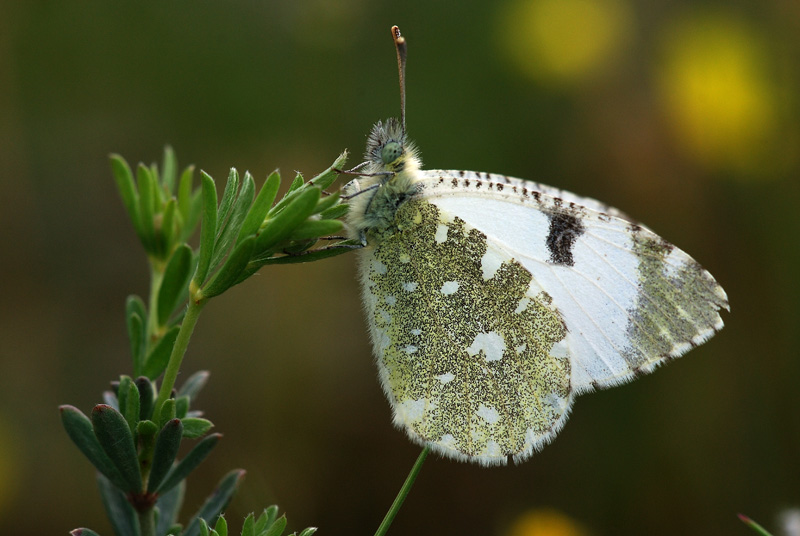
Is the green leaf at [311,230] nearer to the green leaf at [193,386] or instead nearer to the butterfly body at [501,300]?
the green leaf at [193,386]

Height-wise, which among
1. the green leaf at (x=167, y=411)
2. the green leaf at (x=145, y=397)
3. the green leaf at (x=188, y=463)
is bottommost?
the green leaf at (x=188, y=463)

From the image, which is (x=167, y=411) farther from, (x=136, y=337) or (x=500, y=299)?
(x=500, y=299)

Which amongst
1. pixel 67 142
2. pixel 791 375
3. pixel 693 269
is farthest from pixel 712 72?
pixel 67 142

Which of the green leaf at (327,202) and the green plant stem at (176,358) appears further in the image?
the green leaf at (327,202)

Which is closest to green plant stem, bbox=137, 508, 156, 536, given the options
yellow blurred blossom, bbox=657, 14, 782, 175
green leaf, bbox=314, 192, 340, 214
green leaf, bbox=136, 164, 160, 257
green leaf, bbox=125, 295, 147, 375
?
green leaf, bbox=125, 295, 147, 375

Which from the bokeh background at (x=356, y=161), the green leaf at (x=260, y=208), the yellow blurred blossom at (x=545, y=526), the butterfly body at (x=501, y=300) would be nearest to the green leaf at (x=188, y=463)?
the green leaf at (x=260, y=208)

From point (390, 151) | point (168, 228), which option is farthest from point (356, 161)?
point (168, 228)
